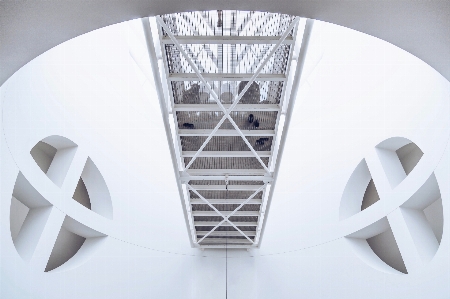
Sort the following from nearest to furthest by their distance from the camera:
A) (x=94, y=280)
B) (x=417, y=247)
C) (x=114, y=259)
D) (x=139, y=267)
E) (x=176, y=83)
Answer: (x=176, y=83) < (x=417, y=247) < (x=94, y=280) < (x=114, y=259) < (x=139, y=267)

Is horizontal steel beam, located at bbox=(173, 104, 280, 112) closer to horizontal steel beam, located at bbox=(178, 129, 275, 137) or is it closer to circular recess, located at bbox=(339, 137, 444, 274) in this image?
horizontal steel beam, located at bbox=(178, 129, 275, 137)

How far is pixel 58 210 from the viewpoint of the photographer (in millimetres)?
18297

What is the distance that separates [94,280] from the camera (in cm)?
2044

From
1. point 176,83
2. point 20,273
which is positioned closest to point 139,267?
point 20,273

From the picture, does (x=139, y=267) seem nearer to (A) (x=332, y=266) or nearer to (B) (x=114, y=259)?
(B) (x=114, y=259)

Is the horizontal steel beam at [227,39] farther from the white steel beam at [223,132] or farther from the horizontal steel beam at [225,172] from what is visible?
the horizontal steel beam at [225,172]

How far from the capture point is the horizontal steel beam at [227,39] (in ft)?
35.3

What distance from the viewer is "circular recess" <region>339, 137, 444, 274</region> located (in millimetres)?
17094

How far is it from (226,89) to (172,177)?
14.7 metres

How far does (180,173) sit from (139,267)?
10.7m

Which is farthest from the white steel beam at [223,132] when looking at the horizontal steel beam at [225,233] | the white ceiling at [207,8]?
the horizontal steel beam at [225,233]

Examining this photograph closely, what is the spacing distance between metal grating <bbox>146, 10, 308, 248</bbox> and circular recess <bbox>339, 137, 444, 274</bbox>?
5797mm

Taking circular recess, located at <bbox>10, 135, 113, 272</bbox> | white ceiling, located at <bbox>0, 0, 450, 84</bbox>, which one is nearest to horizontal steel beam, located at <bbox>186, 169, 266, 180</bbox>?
circular recess, located at <bbox>10, 135, 113, 272</bbox>

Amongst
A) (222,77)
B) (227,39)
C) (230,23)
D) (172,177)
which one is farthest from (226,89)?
(172,177)
